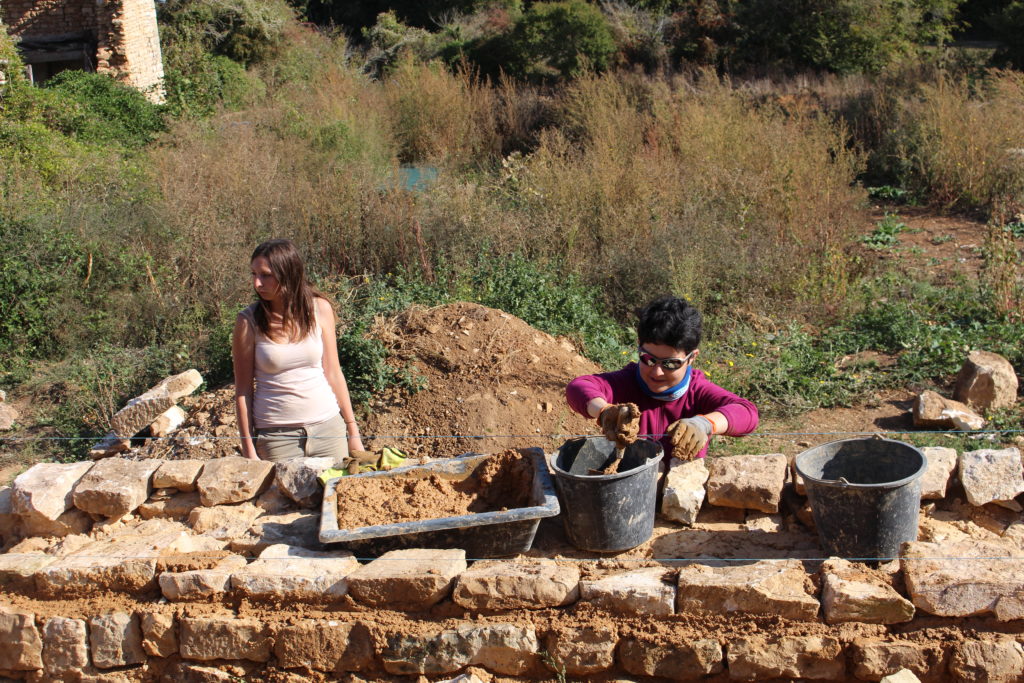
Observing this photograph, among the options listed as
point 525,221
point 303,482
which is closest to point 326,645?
point 303,482

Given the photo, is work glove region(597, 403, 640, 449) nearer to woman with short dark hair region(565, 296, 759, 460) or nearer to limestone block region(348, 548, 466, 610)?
woman with short dark hair region(565, 296, 759, 460)

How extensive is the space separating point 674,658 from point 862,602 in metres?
0.67

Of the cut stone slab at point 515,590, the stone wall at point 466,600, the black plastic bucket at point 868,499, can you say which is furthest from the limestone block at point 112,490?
the black plastic bucket at point 868,499

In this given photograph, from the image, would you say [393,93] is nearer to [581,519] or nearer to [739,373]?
[739,373]

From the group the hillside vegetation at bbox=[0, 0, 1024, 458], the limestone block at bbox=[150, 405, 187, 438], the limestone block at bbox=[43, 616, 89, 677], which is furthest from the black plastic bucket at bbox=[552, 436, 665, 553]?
the limestone block at bbox=[150, 405, 187, 438]

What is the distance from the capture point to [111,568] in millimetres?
3615

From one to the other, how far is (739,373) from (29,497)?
190 inches

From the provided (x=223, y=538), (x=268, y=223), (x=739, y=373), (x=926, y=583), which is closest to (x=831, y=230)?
(x=739, y=373)

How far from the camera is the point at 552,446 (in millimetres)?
6035

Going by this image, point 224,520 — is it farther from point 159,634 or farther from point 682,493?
point 682,493

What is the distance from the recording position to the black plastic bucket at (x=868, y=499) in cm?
313

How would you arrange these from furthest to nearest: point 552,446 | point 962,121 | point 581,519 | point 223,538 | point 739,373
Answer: point 962,121
point 739,373
point 552,446
point 223,538
point 581,519

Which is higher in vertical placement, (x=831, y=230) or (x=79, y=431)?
(x=831, y=230)

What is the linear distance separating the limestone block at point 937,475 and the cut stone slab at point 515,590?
146 cm
